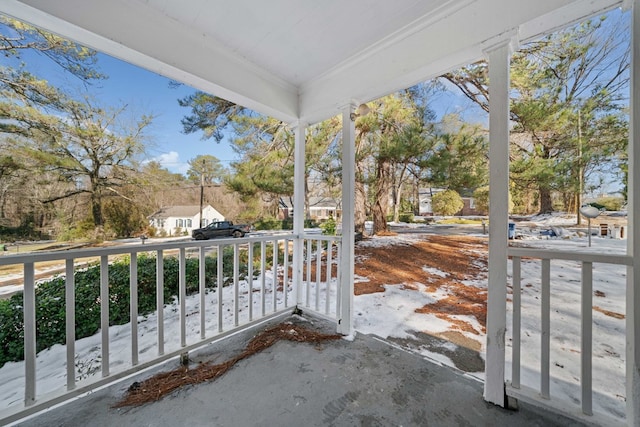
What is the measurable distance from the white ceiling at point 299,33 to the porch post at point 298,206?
0.61 metres

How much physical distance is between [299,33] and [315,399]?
2.42 m

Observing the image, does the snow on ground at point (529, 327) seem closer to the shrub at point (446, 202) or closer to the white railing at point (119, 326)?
the white railing at point (119, 326)

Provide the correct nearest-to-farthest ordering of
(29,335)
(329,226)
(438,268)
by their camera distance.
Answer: (29,335), (329,226), (438,268)

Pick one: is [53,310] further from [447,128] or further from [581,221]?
[447,128]

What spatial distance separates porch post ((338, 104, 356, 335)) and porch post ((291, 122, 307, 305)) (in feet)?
1.99

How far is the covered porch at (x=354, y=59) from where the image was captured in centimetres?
111

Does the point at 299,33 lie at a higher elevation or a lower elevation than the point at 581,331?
higher

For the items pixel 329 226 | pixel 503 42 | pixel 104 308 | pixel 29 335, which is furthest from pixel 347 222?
pixel 29 335

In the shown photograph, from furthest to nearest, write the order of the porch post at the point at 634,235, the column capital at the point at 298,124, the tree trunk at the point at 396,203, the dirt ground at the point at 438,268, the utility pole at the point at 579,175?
the tree trunk at the point at 396,203 < the dirt ground at the point at 438,268 < the column capital at the point at 298,124 < the utility pole at the point at 579,175 < the porch post at the point at 634,235

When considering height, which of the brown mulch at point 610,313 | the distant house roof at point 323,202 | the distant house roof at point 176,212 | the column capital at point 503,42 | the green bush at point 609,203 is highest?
the column capital at point 503,42

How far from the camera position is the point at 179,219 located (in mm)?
2059

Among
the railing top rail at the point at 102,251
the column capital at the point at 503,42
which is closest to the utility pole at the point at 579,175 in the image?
the column capital at the point at 503,42

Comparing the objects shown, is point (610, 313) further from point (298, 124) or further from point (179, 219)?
point (179, 219)

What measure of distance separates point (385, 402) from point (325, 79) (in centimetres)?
254
